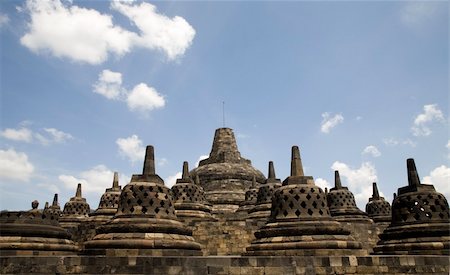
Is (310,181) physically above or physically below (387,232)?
above

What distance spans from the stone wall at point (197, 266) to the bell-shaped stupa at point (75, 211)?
16630mm

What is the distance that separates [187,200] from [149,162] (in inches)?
323

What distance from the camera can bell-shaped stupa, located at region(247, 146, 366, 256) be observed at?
929cm

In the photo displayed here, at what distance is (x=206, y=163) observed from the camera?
32.0 metres

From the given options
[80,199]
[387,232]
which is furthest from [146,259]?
[80,199]

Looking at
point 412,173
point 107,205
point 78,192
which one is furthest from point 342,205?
point 78,192

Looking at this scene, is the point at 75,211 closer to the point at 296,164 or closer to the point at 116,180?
the point at 116,180

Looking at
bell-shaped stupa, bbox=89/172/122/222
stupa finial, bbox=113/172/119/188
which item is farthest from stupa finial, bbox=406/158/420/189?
stupa finial, bbox=113/172/119/188

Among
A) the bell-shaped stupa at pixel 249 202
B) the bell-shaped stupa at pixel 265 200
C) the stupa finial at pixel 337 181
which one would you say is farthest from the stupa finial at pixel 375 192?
the bell-shaped stupa at pixel 249 202

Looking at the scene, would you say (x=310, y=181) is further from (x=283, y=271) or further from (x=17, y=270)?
(x=17, y=270)

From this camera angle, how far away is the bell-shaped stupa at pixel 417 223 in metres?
→ 9.85

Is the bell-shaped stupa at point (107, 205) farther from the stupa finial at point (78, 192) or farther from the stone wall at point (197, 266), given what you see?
the stone wall at point (197, 266)

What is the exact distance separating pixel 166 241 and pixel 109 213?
13.2m

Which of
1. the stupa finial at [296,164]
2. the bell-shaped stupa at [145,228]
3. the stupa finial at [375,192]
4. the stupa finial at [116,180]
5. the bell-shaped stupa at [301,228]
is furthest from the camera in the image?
the stupa finial at [375,192]
